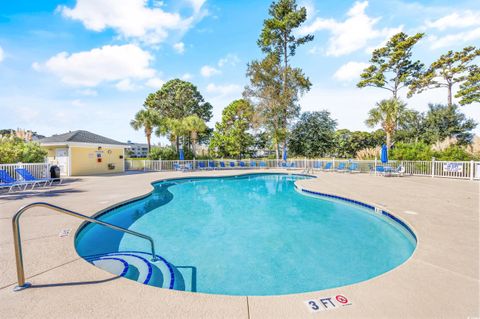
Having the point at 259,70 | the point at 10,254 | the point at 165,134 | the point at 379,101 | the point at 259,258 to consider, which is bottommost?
the point at 259,258

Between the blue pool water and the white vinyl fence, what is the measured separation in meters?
8.79

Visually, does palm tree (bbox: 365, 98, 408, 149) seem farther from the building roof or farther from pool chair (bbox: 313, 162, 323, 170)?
the building roof

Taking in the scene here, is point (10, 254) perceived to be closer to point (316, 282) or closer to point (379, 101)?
point (316, 282)

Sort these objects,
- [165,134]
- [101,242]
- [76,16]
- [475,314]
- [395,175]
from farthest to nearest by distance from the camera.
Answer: [165,134]
[395,175]
[76,16]
[101,242]
[475,314]

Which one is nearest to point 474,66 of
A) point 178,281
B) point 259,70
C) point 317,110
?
point 317,110

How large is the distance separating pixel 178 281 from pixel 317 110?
2797 centimetres

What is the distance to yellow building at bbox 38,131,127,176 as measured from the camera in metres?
13.4

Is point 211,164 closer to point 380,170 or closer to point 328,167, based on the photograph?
point 328,167

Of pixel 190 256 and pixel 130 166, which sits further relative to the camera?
pixel 130 166

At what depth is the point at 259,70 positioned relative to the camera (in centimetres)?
2022

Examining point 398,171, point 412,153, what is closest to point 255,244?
point 398,171

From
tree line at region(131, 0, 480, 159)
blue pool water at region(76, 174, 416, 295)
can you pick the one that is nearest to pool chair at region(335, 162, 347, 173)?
tree line at region(131, 0, 480, 159)

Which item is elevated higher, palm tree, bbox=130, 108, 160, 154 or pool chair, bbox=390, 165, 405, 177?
palm tree, bbox=130, 108, 160, 154

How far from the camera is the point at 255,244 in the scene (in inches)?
186
